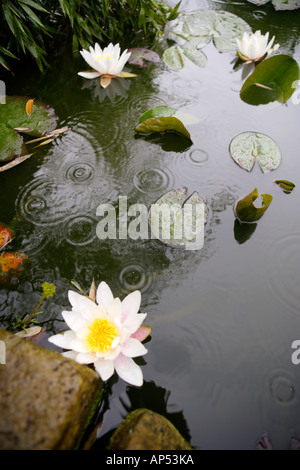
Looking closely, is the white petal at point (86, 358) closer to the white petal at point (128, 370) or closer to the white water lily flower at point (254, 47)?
the white petal at point (128, 370)

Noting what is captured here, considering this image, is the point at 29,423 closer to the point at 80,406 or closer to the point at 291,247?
the point at 80,406

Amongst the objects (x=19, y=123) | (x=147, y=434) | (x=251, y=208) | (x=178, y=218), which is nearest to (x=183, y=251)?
(x=178, y=218)

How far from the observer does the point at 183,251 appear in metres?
1.89

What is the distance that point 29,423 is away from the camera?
3.81 feet

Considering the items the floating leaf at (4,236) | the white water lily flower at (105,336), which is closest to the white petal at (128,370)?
the white water lily flower at (105,336)

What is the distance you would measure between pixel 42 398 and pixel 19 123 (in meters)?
2.02

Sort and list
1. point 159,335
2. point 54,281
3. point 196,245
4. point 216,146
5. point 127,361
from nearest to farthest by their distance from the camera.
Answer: point 127,361 < point 159,335 < point 54,281 < point 196,245 < point 216,146

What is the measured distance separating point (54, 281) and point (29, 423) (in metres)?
0.76

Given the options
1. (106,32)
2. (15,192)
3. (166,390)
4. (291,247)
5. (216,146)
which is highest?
(106,32)

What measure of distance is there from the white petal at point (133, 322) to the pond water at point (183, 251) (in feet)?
0.58

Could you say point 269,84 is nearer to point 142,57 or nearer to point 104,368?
point 142,57

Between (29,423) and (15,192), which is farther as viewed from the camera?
(15,192)

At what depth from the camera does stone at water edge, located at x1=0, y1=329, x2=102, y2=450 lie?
1.14 m

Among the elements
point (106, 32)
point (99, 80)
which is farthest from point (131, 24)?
point (99, 80)
